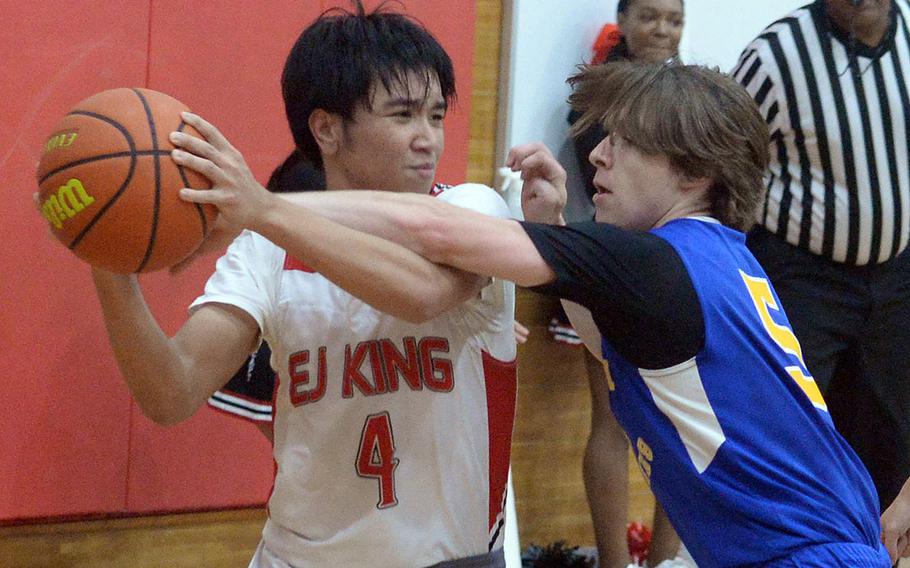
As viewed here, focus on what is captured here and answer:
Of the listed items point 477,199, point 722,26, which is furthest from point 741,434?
point 722,26

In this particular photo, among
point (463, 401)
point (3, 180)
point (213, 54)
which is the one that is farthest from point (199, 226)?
point (213, 54)

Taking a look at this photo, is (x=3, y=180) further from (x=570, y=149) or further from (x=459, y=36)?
(x=570, y=149)

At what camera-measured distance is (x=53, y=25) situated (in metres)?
3.75

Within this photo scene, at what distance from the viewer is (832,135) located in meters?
3.92

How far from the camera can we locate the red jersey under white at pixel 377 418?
7.63 feet

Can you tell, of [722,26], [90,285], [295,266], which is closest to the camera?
[295,266]

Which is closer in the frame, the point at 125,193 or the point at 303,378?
the point at 125,193

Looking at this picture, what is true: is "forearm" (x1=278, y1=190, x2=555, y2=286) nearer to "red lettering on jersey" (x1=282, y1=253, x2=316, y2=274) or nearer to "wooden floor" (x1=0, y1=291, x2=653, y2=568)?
"red lettering on jersey" (x1=282, y1=253, x2=316, y2=274)

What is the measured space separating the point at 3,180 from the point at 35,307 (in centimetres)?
43

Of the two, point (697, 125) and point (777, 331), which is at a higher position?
point (697, 125)

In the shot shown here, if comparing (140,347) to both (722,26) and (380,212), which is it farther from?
(722,26)

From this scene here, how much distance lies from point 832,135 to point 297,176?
6.12ft

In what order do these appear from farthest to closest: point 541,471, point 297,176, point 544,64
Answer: point 541,471 → point 544,64 → point 297,176

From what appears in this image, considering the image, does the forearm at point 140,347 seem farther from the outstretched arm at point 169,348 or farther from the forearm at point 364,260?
the forearm at point 364,260
